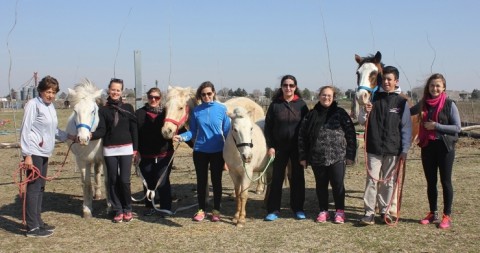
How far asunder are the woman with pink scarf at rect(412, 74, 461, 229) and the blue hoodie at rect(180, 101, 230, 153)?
8.34ft

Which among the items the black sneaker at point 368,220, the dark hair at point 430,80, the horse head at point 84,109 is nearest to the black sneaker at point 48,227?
the horse head at point 84,109

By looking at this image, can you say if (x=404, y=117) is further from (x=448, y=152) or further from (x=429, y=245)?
(x=429, y=245)

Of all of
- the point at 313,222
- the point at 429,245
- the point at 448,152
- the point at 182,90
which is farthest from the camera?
the point at 182,90

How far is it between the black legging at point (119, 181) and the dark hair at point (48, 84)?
1155 mm

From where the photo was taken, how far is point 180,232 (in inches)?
207

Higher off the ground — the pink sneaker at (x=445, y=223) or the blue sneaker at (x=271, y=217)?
the pink sneaker at (x=445, y=223)

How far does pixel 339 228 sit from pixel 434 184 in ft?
→ 4.42

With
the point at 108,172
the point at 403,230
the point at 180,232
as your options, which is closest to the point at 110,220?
the point at 108,172

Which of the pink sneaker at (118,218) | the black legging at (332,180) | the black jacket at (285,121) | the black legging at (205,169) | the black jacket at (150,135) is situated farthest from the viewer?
the black jacket at (150,135)

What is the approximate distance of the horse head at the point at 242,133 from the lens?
4887 mm

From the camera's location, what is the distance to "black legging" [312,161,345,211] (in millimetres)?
5344

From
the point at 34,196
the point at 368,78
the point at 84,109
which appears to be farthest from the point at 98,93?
the point at 368,78

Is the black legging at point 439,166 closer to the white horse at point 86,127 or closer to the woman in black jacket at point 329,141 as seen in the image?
the woman in black jacket at point 329,141

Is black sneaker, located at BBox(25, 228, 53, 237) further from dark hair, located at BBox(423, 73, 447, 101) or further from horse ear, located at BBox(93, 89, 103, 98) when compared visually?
dark hair, located at BBox(423, 73, 447, 101)
